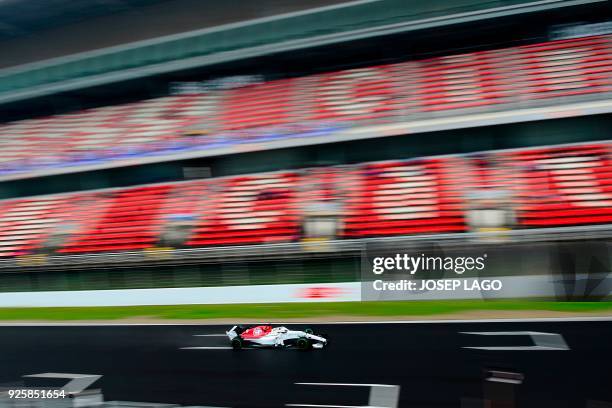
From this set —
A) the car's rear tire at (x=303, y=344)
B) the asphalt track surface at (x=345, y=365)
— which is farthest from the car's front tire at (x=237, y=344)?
the car's rear tire at (x=303, y=344)

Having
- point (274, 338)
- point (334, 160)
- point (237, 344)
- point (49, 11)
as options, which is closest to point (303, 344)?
point (274, 338)

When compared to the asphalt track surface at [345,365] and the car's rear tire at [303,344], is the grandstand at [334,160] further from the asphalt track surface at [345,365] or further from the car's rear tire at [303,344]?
the car's rear tire at [303,344]

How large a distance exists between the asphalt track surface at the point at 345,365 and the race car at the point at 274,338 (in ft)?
0.39

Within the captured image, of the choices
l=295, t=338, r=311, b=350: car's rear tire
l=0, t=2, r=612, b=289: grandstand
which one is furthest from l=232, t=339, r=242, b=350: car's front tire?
l=0, t=2, r=612, b=289: grandstand

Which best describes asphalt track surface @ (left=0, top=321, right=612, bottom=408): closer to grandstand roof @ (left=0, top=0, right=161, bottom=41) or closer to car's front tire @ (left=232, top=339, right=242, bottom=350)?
car's front tire @ (left=232, top=339, right=242, bottom=350)

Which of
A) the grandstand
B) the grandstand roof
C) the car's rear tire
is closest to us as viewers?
the car's rear tire

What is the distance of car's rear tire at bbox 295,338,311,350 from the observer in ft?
28.5

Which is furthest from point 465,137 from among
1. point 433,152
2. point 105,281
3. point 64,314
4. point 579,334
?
point 64,314

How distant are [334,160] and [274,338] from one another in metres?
6.25

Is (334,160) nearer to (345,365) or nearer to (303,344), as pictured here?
(303,344)

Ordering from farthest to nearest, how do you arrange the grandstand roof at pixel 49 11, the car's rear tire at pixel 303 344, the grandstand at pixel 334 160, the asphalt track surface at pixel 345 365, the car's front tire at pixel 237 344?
the grandstand roof at pixel 49 11
the grandstand at pixel 334 160
the car's front tire at pixel 237 344
the car's rear tire at pixel 303 344
the asphalt track surface at pixel 345 365

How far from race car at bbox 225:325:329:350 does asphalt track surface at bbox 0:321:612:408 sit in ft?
0.39

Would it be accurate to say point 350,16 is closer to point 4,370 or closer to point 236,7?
point 236,7

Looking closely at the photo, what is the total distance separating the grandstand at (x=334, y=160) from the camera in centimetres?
1221
